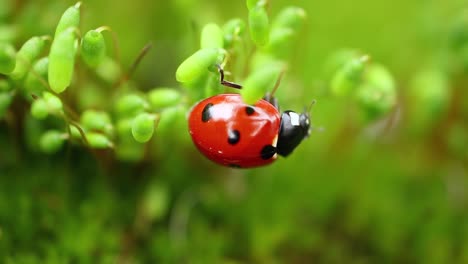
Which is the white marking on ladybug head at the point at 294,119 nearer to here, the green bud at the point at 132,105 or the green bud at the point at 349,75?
the green bud at the point at 349,75

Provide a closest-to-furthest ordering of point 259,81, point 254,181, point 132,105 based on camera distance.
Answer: point 259,81, point 132,105, point 254,181

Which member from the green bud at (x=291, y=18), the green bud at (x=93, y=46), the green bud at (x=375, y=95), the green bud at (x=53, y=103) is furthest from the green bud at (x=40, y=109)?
the green bud at (x=375, y=95)

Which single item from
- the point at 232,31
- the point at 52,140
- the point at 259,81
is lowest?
the point at 52,140

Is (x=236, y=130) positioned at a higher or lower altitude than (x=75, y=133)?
higher

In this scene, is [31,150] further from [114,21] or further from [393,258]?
[393,258]

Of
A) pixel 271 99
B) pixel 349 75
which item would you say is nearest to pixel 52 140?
pixel 271 99

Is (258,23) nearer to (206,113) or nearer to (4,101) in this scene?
(206,113)

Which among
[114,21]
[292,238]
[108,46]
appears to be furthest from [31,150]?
[292,238]
